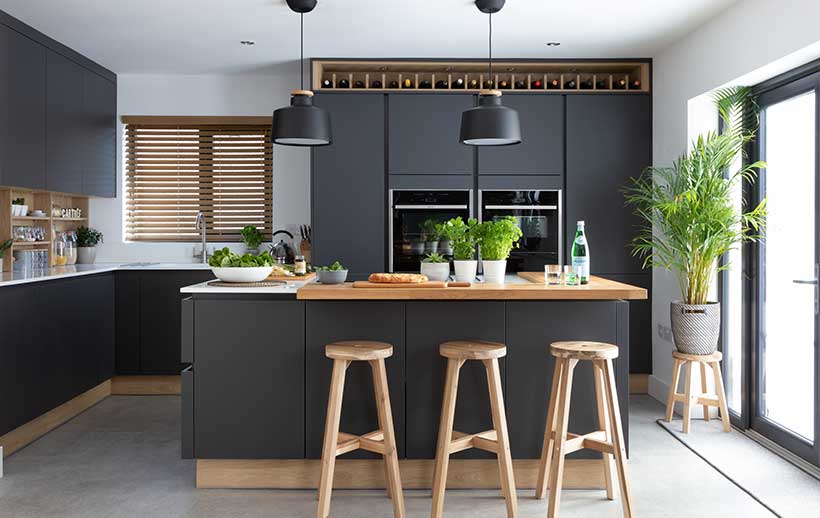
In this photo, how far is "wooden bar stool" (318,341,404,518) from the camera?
9.75ft

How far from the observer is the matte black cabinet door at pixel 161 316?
17.5ft

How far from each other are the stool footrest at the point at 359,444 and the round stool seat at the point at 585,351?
852mm

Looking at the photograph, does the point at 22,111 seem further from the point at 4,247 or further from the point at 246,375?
the point at 246,375

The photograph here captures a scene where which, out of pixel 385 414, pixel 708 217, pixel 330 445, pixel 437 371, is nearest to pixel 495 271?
pixel 437 371

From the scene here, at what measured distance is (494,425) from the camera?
301 centimetres

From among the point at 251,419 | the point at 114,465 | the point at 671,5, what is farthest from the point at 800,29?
the point at 114,465

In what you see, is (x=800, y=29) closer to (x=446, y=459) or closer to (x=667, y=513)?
(x=667, y=513)

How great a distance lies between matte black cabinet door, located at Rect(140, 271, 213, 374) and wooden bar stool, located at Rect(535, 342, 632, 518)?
3141mm

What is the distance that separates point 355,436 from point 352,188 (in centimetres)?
259

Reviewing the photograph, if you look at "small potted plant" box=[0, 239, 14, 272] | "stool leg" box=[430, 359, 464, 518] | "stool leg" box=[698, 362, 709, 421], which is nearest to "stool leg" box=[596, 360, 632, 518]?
"stool leg" box=[430, 359, 464, 518]

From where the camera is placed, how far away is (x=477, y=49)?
5.18 m

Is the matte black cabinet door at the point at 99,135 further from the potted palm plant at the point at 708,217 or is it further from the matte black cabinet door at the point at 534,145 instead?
the potted palm plant at the point at 708,217

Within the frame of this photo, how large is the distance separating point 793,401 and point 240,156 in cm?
450

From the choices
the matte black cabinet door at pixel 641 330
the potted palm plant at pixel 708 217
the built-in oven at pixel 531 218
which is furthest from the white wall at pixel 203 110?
the potted palm plant at pixel 708 217
